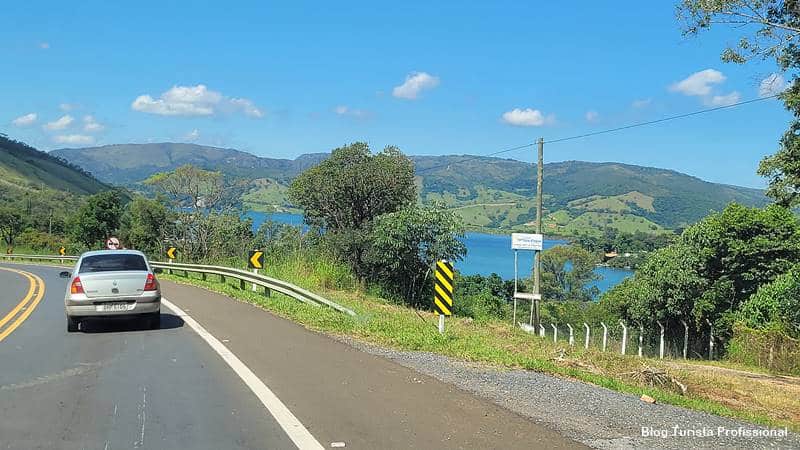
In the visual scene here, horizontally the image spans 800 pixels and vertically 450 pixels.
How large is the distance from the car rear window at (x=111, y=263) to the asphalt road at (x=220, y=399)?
4.80 feet

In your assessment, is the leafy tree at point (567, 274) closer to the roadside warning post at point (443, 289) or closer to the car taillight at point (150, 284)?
the roadside warning post at point (443, 289)

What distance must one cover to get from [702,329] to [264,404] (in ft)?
138

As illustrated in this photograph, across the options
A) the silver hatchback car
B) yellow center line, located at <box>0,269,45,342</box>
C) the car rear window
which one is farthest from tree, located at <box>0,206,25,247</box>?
the silver hatchback car

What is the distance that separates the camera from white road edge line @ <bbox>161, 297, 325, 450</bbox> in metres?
5.94

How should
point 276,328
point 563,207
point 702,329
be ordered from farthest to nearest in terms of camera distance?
point 563,207 < point 702,329 < point 276,328

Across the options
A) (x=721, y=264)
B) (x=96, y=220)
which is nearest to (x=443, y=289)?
(x=721, y=264)

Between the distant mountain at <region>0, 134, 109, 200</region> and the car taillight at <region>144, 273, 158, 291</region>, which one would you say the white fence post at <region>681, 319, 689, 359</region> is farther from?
the distant mountain at <region>0, 134, 109, 200</region>

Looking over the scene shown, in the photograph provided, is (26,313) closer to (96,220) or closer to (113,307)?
(113,307)

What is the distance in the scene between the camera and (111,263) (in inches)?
542

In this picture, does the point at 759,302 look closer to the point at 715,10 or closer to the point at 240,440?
the point at 715,10

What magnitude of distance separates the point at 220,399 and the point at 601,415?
13.2 ft

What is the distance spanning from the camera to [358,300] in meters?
21.1

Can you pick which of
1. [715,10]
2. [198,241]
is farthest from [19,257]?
[715,10]

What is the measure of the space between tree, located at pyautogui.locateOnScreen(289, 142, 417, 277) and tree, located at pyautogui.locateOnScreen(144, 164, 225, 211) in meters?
18.6
